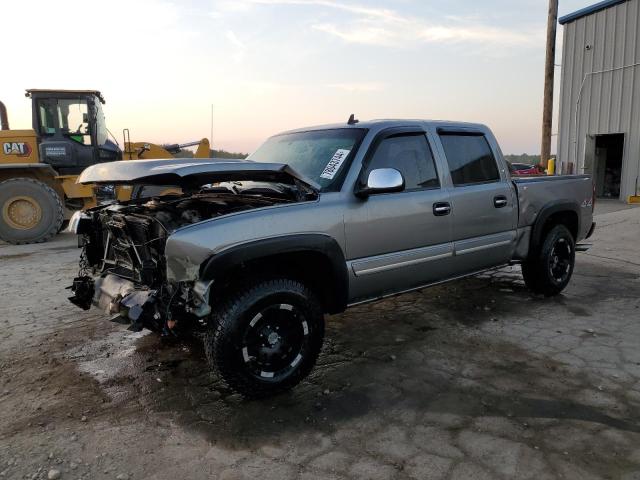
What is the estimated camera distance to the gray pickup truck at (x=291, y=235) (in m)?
3.12

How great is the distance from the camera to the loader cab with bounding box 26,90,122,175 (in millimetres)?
10797

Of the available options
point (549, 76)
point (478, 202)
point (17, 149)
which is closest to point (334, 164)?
point (478, 202)

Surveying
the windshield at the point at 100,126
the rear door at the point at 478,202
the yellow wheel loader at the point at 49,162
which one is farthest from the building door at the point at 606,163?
the windshield at the point at 100,126

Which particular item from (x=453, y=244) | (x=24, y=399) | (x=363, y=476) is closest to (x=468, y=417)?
(x=363, y=476)

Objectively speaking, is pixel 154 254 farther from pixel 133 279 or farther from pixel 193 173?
pixel 193 173

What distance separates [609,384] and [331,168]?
2528 millimetres

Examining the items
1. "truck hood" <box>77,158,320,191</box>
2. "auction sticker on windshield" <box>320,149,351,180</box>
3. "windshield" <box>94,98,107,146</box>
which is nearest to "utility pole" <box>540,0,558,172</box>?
"windshield" <box>94,98,107,146</box>

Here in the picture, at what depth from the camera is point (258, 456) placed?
8.86ft

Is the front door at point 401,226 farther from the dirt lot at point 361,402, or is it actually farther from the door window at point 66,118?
the door window at point 66,118

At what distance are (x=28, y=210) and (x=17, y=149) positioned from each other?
144cm

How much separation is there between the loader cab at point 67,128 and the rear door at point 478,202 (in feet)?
29.5

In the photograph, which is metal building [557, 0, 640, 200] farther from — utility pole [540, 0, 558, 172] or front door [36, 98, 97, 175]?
front door [36, 98, 97, 175]

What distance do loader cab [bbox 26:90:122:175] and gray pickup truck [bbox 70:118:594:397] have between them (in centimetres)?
773

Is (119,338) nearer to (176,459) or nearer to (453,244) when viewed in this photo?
(176,459)
